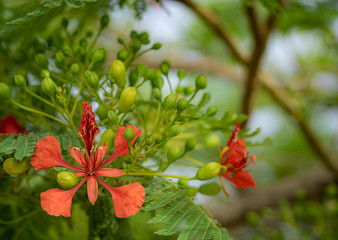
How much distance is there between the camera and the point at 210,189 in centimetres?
63

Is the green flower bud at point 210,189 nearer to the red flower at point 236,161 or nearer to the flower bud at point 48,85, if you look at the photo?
the red flower at point 236,161

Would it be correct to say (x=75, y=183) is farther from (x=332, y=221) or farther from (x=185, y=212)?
(x=332, y=221)

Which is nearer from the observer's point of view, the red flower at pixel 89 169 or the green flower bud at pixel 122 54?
the red flower at pixel 89 169

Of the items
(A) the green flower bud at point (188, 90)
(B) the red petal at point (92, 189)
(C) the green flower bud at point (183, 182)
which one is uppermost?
(A) the green flower bud at point (188, 90)

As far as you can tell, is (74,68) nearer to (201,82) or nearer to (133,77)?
(133,77)

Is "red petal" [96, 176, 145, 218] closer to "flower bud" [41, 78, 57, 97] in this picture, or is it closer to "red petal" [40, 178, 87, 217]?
"red petal" [40, 178, 87, 217]

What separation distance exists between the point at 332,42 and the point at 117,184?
152 centimetres

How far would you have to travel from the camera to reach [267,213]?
1.36 meters

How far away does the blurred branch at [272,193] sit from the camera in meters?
1.82

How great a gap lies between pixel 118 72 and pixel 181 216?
0.87ft

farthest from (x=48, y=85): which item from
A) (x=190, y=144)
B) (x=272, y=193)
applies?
(x=272, y=193)

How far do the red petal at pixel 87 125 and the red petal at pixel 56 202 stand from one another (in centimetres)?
9

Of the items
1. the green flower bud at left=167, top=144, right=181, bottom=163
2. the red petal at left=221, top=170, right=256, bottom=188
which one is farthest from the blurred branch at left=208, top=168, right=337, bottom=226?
the green flower bud at left=167, top=144, right=181, bottom=163

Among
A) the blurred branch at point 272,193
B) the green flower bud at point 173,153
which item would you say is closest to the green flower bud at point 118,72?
the green flower bud at point 173,153
